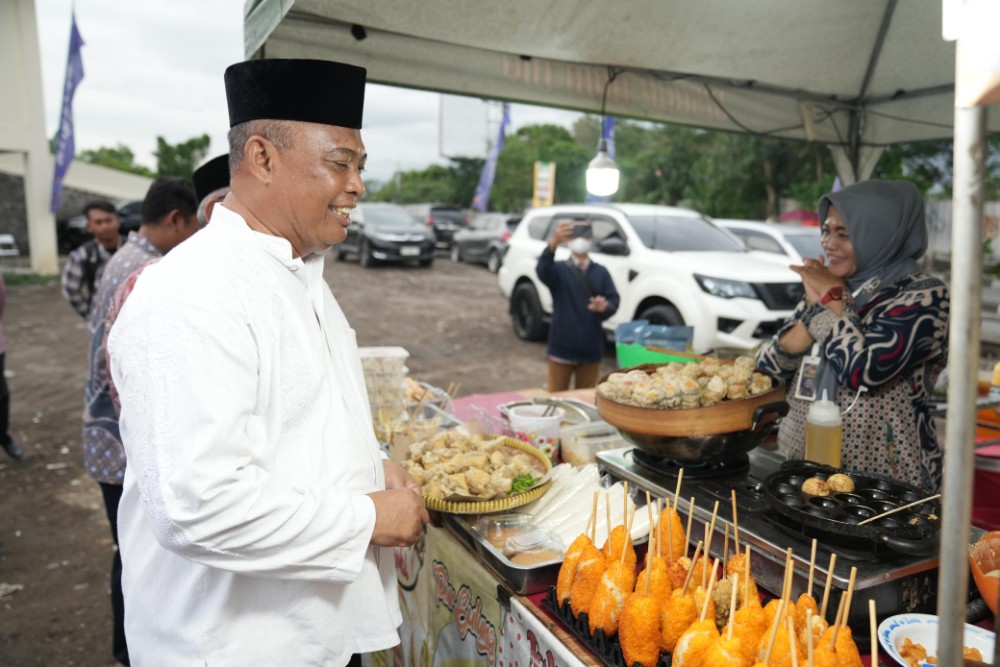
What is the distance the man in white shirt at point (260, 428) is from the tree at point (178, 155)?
32630mm

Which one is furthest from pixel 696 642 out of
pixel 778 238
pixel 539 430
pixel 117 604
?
pixel 778 238

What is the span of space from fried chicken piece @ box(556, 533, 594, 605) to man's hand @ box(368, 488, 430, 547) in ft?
1.47

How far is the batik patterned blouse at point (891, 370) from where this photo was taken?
8.45 ft

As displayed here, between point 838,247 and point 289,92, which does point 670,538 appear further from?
point 838,247

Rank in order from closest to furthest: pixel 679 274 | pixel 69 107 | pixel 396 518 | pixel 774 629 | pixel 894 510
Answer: pixel 774 629 → pixel 396 518 → pixel 894 510 → pixel 679 274 → pixel 69 107

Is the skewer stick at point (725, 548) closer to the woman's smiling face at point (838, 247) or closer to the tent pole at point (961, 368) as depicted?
the tent pole at point (961, 368)

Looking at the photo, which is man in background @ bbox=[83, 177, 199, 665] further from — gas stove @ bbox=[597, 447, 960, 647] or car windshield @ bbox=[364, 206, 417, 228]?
car windshield @ bbox=[364, 206, 417, 228]

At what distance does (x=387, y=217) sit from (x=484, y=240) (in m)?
2.96

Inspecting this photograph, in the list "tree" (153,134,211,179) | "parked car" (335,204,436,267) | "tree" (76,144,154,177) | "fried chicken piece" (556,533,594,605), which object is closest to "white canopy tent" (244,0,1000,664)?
"fried chicken piece" (556,533,594,605)

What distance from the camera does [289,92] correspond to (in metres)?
1.60

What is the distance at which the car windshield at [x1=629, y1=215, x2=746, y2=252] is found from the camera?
339 inches

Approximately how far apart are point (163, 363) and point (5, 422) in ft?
18.7

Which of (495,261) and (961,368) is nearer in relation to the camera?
(961,368)

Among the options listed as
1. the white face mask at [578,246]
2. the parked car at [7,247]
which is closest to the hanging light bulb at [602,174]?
the white face mask at [578,246]
